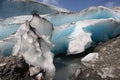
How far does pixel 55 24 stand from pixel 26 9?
1810mm

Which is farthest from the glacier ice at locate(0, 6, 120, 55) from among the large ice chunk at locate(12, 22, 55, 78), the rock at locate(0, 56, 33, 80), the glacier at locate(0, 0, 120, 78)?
the rock at locate(0, 56, 33, 80)

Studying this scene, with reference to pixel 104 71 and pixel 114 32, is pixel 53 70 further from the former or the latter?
pixel 114 32

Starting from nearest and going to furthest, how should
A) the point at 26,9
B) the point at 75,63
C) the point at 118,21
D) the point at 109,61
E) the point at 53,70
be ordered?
the point at 53,70, the point at 109,61, the point at 75,63, the point at 118,21, the point at 26,9

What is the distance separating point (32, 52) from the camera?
438cm

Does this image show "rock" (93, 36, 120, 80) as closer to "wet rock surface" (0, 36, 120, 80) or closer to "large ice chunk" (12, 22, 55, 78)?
"wet rock surface" (0, 36, 120, 80)

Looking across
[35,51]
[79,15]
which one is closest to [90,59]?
[35,51]

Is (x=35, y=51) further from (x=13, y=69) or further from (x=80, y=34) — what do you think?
(x=80, y=34)

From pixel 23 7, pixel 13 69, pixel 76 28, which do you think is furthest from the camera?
pixel 23 7

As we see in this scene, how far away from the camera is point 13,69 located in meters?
4.13

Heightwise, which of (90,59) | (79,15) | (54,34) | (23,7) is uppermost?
(23,7)

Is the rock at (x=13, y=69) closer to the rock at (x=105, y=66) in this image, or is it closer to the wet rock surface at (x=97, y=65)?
the wet rock surface at (x=97, y=65)

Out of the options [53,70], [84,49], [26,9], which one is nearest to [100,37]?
[84,49]

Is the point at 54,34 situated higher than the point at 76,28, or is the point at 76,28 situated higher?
the point at 76,28

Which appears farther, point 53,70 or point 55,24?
point 55,24
